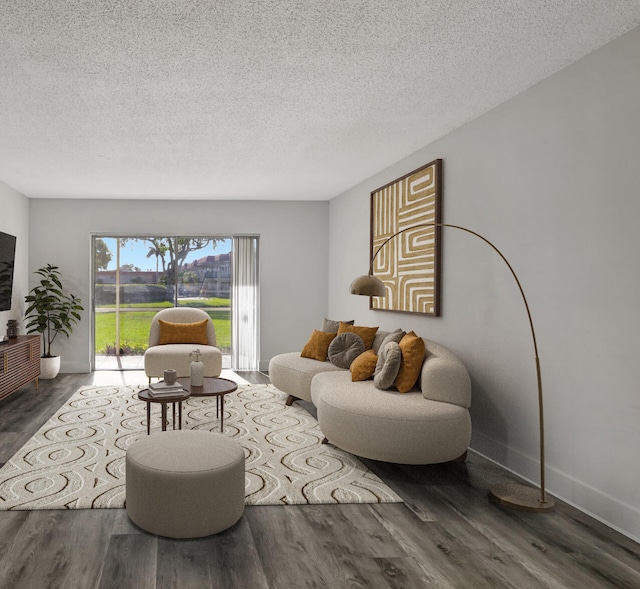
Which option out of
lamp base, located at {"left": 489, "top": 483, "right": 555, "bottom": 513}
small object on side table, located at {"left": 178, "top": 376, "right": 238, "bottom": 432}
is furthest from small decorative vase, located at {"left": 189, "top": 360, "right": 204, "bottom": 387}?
lamp base, located at {"left": 489, "top": 483, "right": 555, "bottom": 513}

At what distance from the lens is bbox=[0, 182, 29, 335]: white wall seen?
6.52 meters

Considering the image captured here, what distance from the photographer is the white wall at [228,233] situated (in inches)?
299

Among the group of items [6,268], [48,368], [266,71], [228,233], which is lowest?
[48,368]

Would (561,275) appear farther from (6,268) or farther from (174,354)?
(6,268)

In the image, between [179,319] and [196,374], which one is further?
[179,319]

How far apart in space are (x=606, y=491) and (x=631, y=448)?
313 mm

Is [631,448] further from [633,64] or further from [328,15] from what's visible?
[328,15]

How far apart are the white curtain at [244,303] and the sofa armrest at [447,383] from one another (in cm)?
453

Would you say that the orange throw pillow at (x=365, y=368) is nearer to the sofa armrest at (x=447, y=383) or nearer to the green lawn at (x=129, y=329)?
the sofa armrest at (x=447, y=383)

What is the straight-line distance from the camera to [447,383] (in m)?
3.63

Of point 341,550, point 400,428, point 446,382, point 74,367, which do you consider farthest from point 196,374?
point 74,367

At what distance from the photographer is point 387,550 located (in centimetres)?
251

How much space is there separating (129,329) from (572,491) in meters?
6.72

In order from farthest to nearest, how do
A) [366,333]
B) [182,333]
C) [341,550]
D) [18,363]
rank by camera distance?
[182,333], [18,363], [366,333], [341,550]
